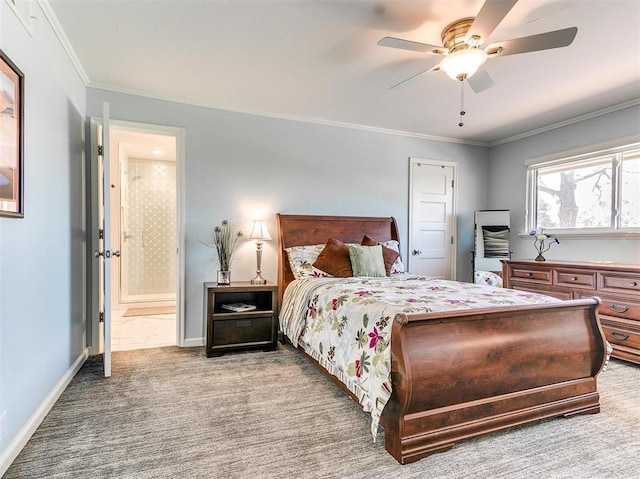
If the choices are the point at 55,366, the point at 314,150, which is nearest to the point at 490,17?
the point at 314,150

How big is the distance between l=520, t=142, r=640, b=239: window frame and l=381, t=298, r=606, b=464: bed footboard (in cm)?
199

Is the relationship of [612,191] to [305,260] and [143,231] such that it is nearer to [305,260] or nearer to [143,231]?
[305,260]

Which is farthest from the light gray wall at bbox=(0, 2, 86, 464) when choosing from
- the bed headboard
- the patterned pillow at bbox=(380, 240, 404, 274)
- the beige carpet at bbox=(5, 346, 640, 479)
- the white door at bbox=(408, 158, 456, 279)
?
the white door at bbox=(408, 158, 456, 279)

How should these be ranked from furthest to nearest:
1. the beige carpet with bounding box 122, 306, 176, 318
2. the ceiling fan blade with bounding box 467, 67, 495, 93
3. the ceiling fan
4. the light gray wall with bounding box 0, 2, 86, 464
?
1. the beige carpet with bounding box 122, 306, 176, 318
2. the ceiling fan blade with bounding box 467, 67, 495, 93
3. the ceiling fan
4. the light gray wall with bounding box 0, 2, 86, 464

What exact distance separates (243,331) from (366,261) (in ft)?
4.63

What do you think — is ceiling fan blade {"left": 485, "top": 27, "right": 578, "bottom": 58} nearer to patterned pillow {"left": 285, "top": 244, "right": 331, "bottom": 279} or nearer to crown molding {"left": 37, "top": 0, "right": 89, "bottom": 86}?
patterned pillow {"left": 285, "top": 244, "right": 331, "bottom": 279}

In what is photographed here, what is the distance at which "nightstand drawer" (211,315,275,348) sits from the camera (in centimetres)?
337

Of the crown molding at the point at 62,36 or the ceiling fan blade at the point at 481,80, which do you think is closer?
the crown molding at the point at 62,36

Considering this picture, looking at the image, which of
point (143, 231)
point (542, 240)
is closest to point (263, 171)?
point (143, 231)

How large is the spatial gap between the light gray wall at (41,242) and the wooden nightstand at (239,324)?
108 centimetres

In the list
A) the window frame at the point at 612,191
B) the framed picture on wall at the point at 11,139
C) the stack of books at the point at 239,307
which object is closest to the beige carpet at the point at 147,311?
the stack of books at the point at 239,307

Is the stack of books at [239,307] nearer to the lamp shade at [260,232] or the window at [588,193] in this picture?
the lamp shade at [260,232]

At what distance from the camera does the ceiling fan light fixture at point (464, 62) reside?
86.0 inches

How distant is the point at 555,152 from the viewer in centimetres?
431
